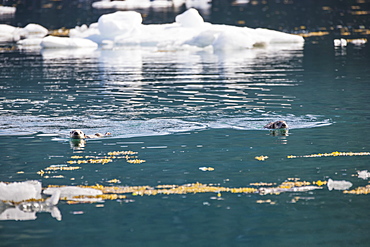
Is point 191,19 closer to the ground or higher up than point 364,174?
higher up

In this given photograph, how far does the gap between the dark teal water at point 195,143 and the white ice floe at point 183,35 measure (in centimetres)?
1272

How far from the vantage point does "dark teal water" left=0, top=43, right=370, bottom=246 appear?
12852mm

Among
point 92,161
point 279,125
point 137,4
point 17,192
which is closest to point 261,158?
point 279,125

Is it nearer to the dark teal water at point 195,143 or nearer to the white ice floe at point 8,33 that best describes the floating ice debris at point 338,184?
the dark teal water at point 195,143

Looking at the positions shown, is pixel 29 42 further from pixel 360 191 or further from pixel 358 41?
pixel 360 191

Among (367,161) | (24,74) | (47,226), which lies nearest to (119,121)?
(367,161)

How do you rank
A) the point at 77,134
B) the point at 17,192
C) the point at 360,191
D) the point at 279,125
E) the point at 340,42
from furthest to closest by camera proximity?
the point at 340,42 < the point at 279,125 < the point at 77,134 < the point at 360,191 < the point at 17,192

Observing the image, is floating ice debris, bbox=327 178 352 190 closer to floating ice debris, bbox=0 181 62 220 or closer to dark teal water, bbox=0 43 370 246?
dark teal water, bbox=0 43 370 246

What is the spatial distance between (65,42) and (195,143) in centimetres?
4604

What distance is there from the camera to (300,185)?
15.7 metres

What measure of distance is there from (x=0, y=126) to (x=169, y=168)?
969 cm

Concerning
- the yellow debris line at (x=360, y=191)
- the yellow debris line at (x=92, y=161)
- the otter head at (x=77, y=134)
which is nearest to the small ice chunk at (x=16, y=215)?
the yellow debris line at (x=92, y=161)

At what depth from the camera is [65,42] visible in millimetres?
64688

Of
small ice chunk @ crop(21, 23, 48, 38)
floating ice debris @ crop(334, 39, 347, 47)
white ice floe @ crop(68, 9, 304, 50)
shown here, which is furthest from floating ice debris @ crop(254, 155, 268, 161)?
small ice chunk @ crop(21, 23, 48, 38)
